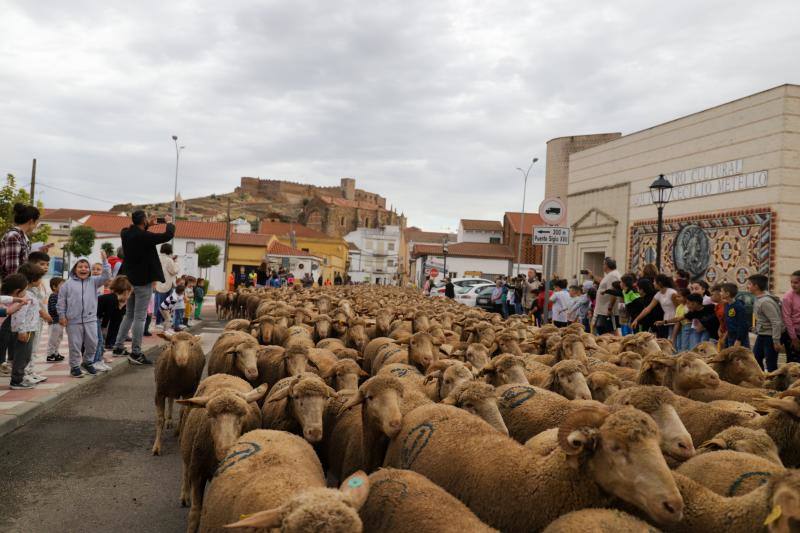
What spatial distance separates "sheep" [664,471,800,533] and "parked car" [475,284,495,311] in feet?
74.2

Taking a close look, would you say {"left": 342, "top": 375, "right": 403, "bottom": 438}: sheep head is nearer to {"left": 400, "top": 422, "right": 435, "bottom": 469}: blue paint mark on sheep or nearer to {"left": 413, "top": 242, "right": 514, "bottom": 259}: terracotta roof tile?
{"left": 400, "top": 422, "right": 435, "bottom": 469}: blue paint mark on sheep

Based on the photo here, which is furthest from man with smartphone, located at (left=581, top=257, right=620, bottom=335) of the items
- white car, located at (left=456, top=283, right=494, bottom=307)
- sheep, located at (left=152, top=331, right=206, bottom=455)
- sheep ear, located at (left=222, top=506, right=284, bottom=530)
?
white car, located at (left=456, top=283, right=494, bottom=307)

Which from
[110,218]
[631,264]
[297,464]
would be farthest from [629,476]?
[110,218]

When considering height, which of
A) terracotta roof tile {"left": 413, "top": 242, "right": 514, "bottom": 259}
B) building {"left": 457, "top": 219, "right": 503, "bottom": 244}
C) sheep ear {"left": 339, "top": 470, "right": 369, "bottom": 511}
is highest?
building {"left": 457, "top": 219, "right": 503, "bottom": 244}

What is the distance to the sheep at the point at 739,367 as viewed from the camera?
20.0 feet

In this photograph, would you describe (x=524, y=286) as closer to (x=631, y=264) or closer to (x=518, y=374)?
(x=631, y=264)

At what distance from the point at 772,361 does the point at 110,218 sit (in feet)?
277

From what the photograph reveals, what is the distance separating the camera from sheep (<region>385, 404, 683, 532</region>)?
2.75 m

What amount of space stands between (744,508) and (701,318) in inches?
274

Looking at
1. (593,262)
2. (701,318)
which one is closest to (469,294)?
(593,262)

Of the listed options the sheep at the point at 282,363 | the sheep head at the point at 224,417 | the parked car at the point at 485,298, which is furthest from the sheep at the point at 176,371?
the parked car at the point at 485,298

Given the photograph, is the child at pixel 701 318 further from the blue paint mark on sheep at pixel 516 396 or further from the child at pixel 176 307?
the child at pixel 176 307

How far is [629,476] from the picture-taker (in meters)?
2.76

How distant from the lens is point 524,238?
215 ft
